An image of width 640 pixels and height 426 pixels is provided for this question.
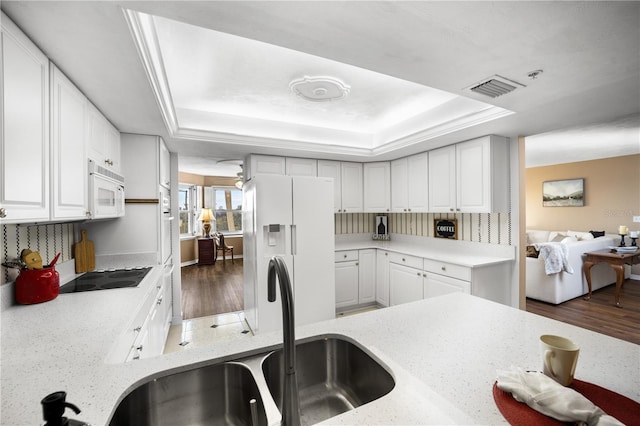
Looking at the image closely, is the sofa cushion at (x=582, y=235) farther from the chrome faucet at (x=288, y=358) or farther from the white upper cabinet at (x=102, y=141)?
the white upper cabinet at (x=102, y=141)

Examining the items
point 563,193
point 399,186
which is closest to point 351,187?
point 399,186

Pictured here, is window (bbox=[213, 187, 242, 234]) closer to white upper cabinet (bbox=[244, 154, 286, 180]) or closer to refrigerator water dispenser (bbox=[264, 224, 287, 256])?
Answer: white upper cabinet (bbox=[244, 154, 286, 180])

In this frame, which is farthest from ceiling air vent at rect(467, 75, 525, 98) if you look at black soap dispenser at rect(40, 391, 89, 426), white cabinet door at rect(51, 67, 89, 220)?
white cabinet door at rect(51, 67, 89, 220)

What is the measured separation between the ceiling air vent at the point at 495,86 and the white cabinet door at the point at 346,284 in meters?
2.63

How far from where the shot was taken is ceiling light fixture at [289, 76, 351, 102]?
93.0 inches

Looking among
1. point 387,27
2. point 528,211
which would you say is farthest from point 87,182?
point 528,211

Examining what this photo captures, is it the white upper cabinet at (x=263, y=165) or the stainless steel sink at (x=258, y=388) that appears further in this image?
the white upper cabinet at (x=263, y=165)

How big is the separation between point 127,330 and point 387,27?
6.06 ft

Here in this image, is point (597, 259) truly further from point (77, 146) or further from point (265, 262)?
point (77, 146)

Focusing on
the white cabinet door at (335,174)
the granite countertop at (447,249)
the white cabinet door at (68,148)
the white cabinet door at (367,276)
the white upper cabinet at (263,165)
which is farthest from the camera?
the white cabinet door at (335,174)

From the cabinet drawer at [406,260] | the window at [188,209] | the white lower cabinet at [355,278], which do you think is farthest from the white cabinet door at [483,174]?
the window at [188,209]

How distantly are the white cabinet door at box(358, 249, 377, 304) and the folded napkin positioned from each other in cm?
327

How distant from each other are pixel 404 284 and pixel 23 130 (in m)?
3.62

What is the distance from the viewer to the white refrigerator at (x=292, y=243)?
119 inches
